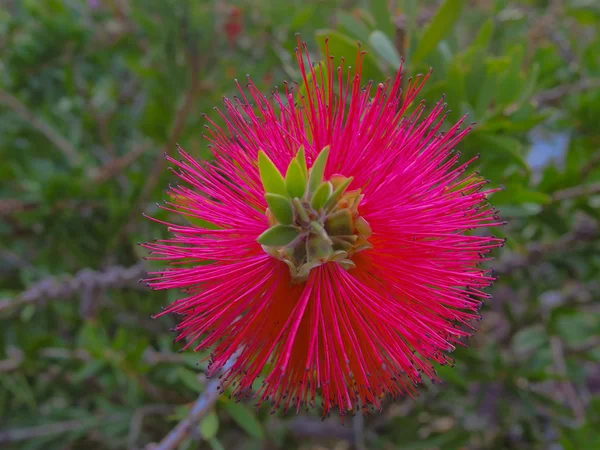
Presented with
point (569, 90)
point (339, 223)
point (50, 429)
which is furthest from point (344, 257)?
point (50, 429)

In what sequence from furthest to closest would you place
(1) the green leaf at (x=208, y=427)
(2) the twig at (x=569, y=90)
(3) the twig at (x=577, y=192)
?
(2) the twig at (x=569, y=90), (3) the twig at (x=577, y=192), (1) the green leaf at (x=208, y=427)

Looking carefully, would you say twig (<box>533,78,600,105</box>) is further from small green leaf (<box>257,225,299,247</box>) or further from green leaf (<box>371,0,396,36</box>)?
small green leaf (<box>257,225,299,247</box>)

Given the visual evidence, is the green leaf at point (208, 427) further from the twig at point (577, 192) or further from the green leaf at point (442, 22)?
the twig at point (577, 192)

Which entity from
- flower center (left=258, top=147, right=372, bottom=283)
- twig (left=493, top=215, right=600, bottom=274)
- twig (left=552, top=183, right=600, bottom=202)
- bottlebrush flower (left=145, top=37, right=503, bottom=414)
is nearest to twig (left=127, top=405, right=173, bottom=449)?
bottlebrush flower (left=145, top=37, right=503, bottom=414)

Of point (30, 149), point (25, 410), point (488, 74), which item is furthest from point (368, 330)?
point (30, 149)

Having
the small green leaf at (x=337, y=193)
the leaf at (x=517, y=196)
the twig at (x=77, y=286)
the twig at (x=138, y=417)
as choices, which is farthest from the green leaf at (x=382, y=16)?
the twig at (x=138, y=417)

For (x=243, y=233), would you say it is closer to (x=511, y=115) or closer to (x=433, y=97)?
(x=433, y=97)
